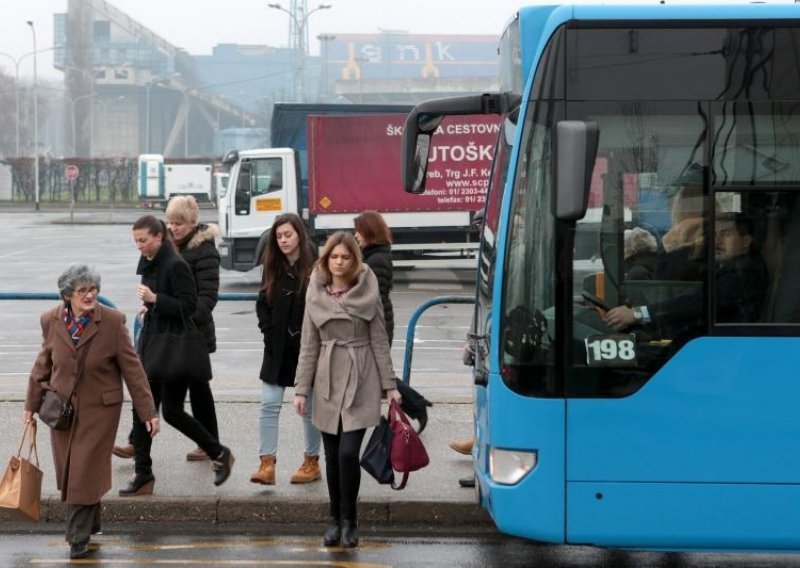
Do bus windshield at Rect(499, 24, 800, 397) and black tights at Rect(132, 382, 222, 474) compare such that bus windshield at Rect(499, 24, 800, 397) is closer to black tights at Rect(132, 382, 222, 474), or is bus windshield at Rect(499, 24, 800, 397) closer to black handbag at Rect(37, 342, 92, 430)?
black handbag at Rect(37, 342, 92, 430)

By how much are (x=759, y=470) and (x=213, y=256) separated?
3.69m

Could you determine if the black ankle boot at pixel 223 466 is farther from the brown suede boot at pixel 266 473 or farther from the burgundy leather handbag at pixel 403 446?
the burgundy leather handbag at pixel 403 446

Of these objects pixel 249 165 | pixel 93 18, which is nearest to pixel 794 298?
pixel 249 165

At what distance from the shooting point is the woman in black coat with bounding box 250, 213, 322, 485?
8109 millimetres

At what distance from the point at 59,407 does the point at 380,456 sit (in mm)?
1653

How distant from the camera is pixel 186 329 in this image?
8047 millimetres

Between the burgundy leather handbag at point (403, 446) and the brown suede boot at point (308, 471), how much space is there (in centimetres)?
127

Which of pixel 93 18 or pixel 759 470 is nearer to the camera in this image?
pixel 759 470

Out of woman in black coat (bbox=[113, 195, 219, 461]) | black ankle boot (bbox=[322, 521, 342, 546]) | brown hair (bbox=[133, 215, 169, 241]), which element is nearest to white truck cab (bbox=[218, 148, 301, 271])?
woman in black coat (bbox=[113, 195, 219, 461])

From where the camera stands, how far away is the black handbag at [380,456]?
7.15 m

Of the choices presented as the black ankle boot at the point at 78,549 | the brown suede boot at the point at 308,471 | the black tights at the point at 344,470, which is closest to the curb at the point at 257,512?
the brown suede boot at the point at 308,471

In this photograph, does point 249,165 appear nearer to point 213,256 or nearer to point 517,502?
point 213,256

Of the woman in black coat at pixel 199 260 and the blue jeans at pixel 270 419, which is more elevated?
the woman in black coat at pixel 199 260

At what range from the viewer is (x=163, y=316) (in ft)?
26.3
